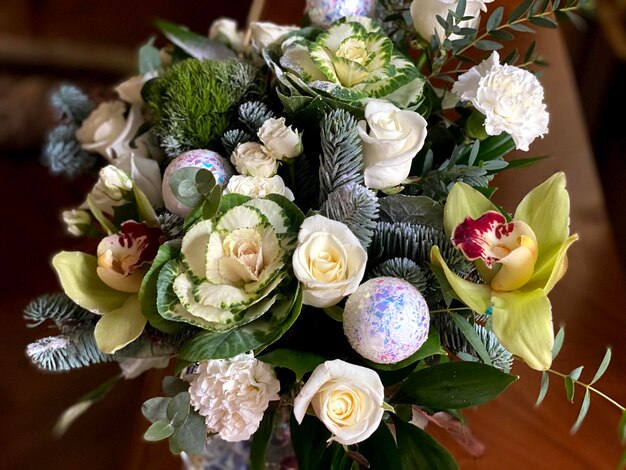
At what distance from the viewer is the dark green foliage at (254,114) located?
547mm

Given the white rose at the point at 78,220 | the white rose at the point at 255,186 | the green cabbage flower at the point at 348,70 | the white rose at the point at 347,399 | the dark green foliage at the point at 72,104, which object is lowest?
the white rose at the point at 78,220

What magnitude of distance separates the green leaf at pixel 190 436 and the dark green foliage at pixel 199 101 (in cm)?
23

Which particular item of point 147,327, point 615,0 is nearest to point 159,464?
point 147,327

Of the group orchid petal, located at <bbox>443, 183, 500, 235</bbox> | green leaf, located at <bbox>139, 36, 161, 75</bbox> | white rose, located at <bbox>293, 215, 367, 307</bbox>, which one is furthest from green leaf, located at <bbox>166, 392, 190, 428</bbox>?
green leaf, located at <bbox>139, 36, 161, 75</bbox>

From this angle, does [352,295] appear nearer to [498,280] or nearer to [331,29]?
[498,280]

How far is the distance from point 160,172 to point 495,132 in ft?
0.99

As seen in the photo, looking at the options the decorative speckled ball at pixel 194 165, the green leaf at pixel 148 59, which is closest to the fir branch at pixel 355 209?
the decorative speckled ball at pixel 194 165

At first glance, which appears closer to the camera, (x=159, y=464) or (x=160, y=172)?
(x=160, y=172)

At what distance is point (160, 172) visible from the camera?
611 mm

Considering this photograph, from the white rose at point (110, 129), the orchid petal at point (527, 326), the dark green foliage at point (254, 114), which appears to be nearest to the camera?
the orchid petal at point (527, 326)

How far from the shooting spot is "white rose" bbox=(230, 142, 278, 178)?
0.51m

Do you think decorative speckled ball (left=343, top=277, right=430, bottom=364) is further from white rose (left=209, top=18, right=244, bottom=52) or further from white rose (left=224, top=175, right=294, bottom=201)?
white rose (left=209, top=18, right=244, bottom=52)

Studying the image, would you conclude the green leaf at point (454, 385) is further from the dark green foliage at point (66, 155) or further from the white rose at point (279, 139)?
the dark green foliage at point (66, 155)

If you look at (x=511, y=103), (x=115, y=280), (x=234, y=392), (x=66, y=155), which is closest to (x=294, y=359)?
(x=234, y=392)
